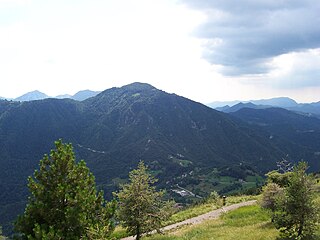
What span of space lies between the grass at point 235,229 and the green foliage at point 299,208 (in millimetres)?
2397

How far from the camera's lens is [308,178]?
21516mm

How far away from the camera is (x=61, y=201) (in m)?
17.3

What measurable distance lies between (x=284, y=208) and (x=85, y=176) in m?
12.0

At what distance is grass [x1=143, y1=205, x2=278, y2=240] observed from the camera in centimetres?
2516

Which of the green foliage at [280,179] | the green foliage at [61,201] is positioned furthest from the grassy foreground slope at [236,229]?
the green foliage at [61,201]

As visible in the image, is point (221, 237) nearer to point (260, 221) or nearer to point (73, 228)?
point (260, 221)

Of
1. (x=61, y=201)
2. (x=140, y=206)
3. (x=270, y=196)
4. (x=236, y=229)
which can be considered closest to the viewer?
(x=61, y=201)

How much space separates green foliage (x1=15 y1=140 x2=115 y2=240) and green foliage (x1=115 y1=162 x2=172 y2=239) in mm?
6745

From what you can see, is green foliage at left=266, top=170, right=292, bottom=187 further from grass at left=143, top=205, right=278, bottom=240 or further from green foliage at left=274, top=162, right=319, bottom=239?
green foliage at left=274, top=162, right=319, bottom=239

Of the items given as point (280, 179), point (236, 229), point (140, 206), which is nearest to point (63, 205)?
point (140, 206)

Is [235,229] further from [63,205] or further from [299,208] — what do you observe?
[63,205]

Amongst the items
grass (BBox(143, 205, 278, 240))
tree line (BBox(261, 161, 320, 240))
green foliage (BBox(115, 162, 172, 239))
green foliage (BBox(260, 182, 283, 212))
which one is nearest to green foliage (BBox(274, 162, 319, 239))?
tree line (BBox(261, 161, 320, 240))

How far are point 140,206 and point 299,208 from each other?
1055 centimetres

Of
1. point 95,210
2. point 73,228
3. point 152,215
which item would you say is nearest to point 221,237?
point 152,215
